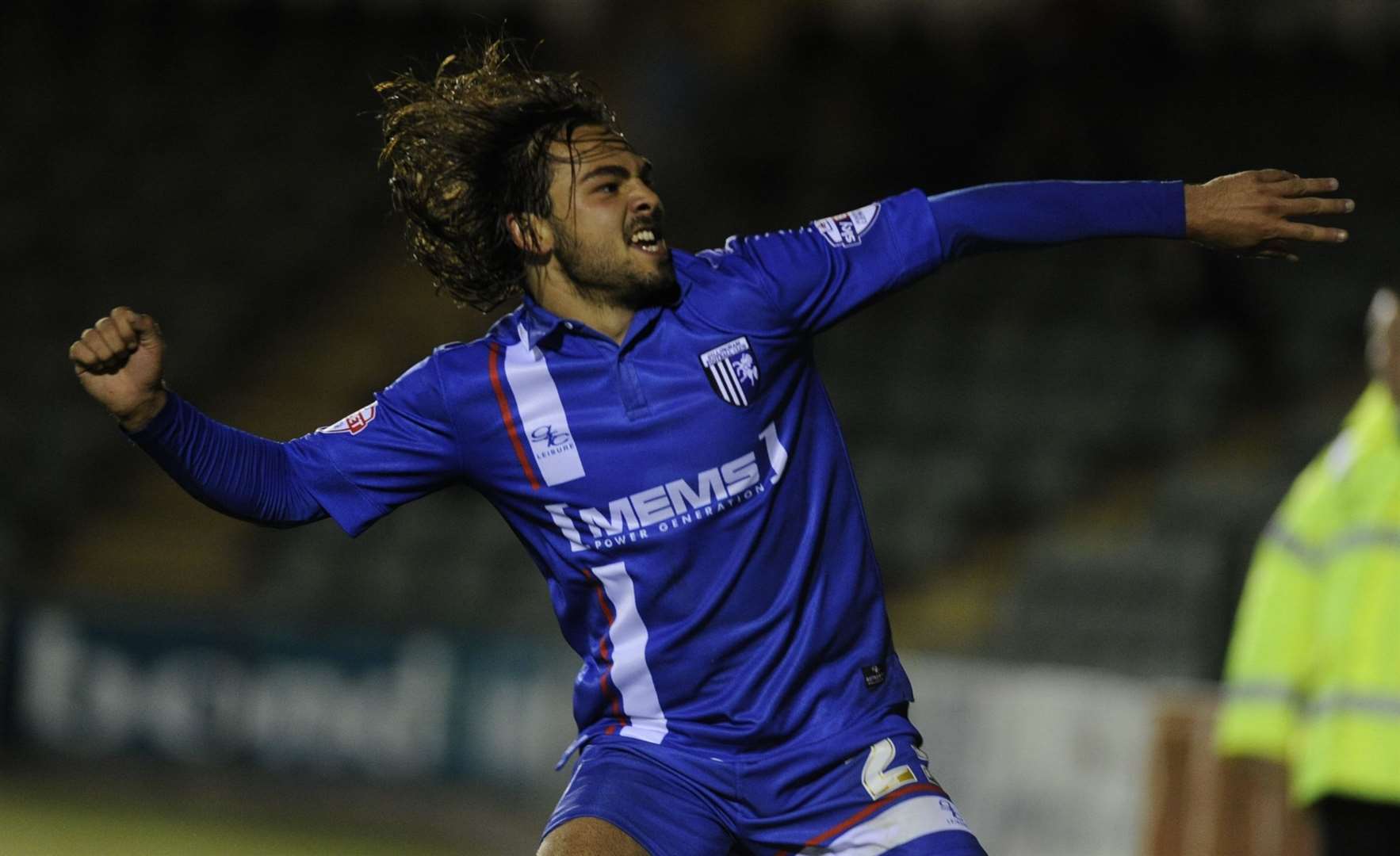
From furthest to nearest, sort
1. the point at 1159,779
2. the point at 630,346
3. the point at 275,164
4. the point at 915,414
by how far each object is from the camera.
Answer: the point at 275,164 < the point at 915,414 < the point at 1159,779 < the point at 630,346

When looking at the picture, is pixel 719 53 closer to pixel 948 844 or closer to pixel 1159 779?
pixel 1159 779

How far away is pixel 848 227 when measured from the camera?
3.66 meters

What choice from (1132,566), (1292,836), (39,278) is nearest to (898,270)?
(1292,836)

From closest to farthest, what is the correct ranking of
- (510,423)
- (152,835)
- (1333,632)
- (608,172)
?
(510,423), (608,172), (1333,632), (152,835)

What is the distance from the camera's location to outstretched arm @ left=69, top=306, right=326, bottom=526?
3.33m

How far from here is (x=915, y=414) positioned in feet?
39.5

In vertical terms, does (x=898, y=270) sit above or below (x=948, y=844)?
above

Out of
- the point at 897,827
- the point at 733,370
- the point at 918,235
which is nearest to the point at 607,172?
the point at 733,370

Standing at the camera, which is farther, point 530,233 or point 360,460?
point 530,233

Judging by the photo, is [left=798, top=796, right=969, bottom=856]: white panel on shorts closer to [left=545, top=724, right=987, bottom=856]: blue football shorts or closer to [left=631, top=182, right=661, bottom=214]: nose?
[left=545, top=724, right=987, bottom=856]: blue football shorts

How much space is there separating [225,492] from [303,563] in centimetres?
897

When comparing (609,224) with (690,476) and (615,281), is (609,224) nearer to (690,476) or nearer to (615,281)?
(615,281)

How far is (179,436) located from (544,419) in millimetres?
668

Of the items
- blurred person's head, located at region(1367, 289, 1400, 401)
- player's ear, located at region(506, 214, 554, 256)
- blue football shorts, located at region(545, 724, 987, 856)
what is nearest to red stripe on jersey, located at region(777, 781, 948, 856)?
blue football shorts, located at region(545, 724, 987, 856)
